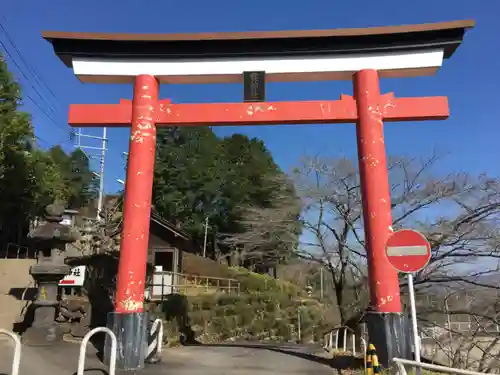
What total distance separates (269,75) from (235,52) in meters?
0.93

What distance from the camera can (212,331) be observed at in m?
18.7

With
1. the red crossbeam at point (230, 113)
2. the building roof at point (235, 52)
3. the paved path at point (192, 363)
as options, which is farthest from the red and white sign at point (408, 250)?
the building roof at point (235, 52)

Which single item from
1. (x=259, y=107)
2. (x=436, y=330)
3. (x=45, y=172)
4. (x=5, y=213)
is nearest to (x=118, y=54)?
(x=259, y=107)

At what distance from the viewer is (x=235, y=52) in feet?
30.5

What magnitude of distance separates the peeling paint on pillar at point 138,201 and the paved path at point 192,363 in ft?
4.36

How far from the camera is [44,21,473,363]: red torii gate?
843cm

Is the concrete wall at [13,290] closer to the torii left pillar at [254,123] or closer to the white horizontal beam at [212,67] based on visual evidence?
the torii left pillar at [254,123]

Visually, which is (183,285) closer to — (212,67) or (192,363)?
(192,363)

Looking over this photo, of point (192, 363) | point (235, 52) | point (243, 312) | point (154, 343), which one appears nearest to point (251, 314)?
point (243, 312)

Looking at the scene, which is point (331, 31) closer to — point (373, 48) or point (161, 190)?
point (373, 48)

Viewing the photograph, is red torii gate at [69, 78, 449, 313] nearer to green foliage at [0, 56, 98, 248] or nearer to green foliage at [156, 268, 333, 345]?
green foliage at [156, 268, 333, 345]

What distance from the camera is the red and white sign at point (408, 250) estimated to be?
534 cm

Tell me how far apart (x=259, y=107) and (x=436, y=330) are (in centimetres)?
985

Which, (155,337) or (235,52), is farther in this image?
(235,52)
